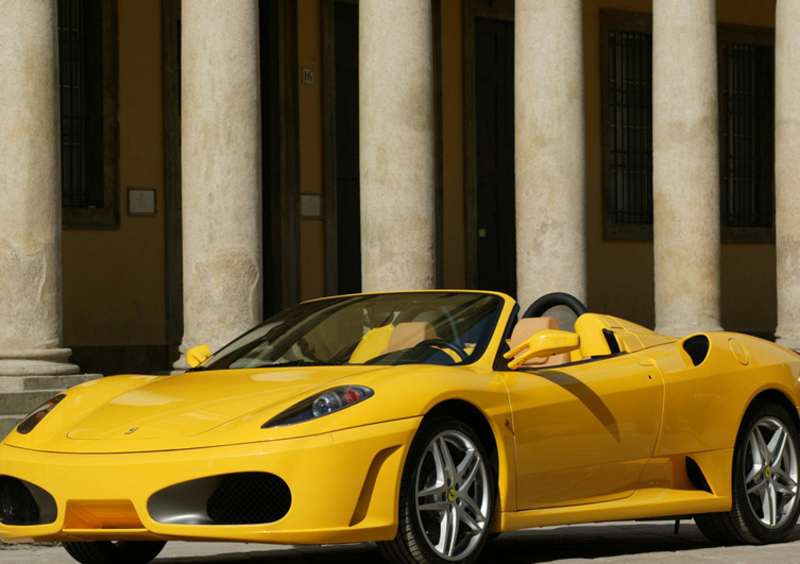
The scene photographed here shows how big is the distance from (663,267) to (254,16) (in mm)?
5612

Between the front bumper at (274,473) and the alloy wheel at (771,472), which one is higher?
the front bumper at (274,473)

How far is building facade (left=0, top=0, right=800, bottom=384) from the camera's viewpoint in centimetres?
1231

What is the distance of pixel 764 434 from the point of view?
282 inches

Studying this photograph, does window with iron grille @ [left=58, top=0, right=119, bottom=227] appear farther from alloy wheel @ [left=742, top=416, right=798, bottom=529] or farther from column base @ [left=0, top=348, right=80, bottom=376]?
alloy wheel @ [left=742, top=416, right=798, bottom=529]

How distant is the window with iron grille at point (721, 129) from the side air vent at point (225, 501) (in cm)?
1663

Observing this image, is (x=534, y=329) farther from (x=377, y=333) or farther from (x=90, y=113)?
(x=90, y=113)

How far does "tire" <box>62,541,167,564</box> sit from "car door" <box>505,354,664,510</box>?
177 centimetres

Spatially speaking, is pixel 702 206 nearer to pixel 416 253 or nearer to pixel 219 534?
pixel 416 253

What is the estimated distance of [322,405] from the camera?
5129 millimetres

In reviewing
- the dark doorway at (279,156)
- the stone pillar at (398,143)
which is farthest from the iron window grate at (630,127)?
the stone pillar at (398,143)

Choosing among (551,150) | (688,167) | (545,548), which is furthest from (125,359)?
(545,548)

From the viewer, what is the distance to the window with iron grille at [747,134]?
22.6 m

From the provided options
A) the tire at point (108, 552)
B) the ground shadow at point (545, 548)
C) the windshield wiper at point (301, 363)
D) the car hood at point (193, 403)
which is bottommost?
the ground shadow at point (545, 548)

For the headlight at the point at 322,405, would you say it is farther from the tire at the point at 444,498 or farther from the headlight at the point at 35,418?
the headlight at the point at 35,418
